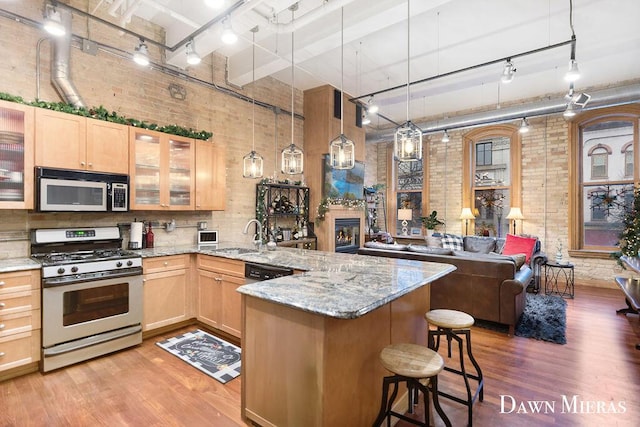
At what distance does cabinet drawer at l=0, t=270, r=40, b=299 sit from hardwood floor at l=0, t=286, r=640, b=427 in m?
0.77

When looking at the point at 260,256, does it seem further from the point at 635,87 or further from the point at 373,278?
the point at 635,87

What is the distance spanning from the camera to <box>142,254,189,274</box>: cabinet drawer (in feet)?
11.4

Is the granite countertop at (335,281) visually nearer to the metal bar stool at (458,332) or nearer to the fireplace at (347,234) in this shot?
the metal bar stool at (458,332)

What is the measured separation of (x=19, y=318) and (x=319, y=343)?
2.75 meters

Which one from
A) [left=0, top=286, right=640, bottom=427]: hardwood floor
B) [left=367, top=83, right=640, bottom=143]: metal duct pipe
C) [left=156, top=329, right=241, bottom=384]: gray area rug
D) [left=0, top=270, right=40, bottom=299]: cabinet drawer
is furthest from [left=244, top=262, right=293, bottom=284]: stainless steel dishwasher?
[left=367, top=83, right=640, bottom=143]: metal duct pipe

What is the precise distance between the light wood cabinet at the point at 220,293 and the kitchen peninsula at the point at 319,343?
4.17 ft

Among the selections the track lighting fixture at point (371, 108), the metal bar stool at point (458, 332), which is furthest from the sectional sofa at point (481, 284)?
the track lighting fixture at point (371, 108)

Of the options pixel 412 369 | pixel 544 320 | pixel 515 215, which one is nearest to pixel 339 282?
pixel 412 369

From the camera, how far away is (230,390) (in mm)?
2562

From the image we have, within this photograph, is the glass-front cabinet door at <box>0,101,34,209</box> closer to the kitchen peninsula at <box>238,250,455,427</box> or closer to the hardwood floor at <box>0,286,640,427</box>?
the hardwood floor at <box>0,286,640,427</box>

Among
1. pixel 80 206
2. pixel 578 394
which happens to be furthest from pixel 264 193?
pixel 578 394

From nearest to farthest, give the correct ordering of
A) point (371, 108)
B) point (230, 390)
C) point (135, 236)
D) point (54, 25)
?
point (230, 390) → point (54, 25) → point (135, 236) → point (371, 108)

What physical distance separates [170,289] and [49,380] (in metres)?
1.26

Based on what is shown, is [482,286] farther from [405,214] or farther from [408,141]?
[405,214]
